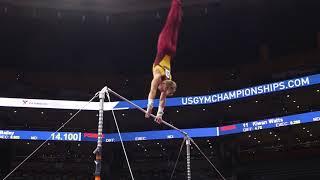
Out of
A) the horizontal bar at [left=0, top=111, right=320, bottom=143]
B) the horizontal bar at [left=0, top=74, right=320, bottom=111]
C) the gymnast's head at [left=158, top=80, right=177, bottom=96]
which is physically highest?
the horizontal bar at [left=0, top=74, right=320, bottom=111]

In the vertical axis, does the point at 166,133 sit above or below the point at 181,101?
below

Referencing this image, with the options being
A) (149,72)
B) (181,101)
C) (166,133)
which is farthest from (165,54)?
(149,72)

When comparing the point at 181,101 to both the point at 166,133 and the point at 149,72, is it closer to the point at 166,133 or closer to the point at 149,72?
the point at 166,133

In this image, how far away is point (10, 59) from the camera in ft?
92.0

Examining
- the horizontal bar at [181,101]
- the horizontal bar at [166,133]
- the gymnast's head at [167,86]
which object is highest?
the horizontal bar at [181,101]

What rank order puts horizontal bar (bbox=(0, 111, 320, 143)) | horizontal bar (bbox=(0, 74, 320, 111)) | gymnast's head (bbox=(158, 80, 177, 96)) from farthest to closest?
1. horizontal bar (bbox=(0, 74, 320, 111))
2. horizontal bar (bbox=(0, 111, 320, 143))
3. gymnast's head (bbox=(158, 80, 177, 96))

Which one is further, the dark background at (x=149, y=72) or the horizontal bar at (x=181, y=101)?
the dark background at (x=149, y=72)

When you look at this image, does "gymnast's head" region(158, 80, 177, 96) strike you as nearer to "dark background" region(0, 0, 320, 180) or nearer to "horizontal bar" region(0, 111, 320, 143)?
"dark background" region(0, 0, 320, 180)

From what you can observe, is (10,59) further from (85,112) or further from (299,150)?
(299,150)

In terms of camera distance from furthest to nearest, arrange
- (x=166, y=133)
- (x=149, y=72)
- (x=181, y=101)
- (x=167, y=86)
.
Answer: (x=149, y=72)
(x=166, y=133)
(x=181, y=101)
(x=167, y=86)

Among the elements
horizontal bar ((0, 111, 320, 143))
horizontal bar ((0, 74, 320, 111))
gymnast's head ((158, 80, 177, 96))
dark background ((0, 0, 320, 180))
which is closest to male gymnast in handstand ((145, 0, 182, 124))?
gymnast's head ((158, 80, 177, 96))

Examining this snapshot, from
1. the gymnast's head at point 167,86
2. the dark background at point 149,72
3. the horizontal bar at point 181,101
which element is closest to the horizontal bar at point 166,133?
the dark background at point 149,72

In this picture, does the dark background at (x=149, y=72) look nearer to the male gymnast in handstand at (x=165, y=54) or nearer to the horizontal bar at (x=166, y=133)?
the horizontal bar at (x=166, y=133)

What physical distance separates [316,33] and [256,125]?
762 cm
